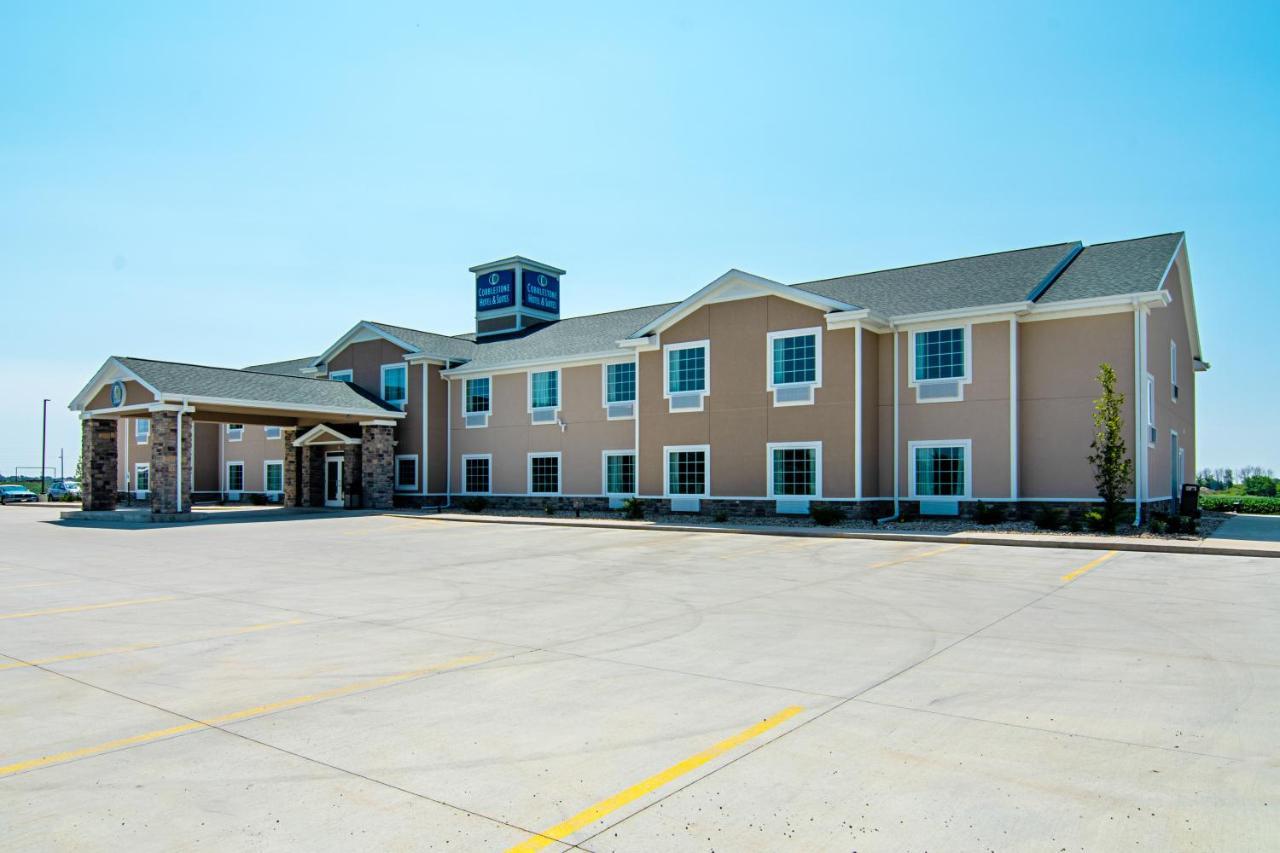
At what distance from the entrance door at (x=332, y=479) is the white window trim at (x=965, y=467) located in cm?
2250

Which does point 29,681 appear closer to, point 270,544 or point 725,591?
point 725,591

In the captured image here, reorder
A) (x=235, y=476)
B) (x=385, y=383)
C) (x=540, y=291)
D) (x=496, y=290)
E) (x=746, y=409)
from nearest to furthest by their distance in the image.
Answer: (x=746, y=409), (x=385, y=383), (x=496, y=290), (x=540, y=291), (x=235, y=476)

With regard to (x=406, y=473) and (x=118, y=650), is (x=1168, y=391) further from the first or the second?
(x=406, y=473)

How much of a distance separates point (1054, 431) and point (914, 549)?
6.85m

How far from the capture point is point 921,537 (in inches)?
699

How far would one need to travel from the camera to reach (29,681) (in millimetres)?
6488

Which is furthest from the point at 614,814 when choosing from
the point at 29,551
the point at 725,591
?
the point at 29,551

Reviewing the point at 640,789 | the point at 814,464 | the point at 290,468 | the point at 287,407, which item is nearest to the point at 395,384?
the point at 287,407

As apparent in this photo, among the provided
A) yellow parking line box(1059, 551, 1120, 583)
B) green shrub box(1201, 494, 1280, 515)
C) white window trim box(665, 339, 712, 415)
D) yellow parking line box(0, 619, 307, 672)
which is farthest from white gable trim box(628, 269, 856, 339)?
yellow parking line box(0, 619, 307, 672)

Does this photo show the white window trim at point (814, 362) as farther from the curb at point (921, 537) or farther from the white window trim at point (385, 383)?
the white window trim at point (385, 383)

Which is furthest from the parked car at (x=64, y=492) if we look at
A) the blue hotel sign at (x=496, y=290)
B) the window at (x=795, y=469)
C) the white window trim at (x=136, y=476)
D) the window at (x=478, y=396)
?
the window at (x=795, y=469)

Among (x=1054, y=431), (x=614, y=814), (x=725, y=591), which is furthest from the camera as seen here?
(x=1054, y=431)

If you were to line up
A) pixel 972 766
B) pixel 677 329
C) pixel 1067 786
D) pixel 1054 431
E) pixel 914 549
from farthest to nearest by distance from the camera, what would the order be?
pixel 677 329 → pixel 1054 431 → pixel 914 549 → pixel 972 766 → pixel 1067 786

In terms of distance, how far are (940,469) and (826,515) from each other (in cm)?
343
